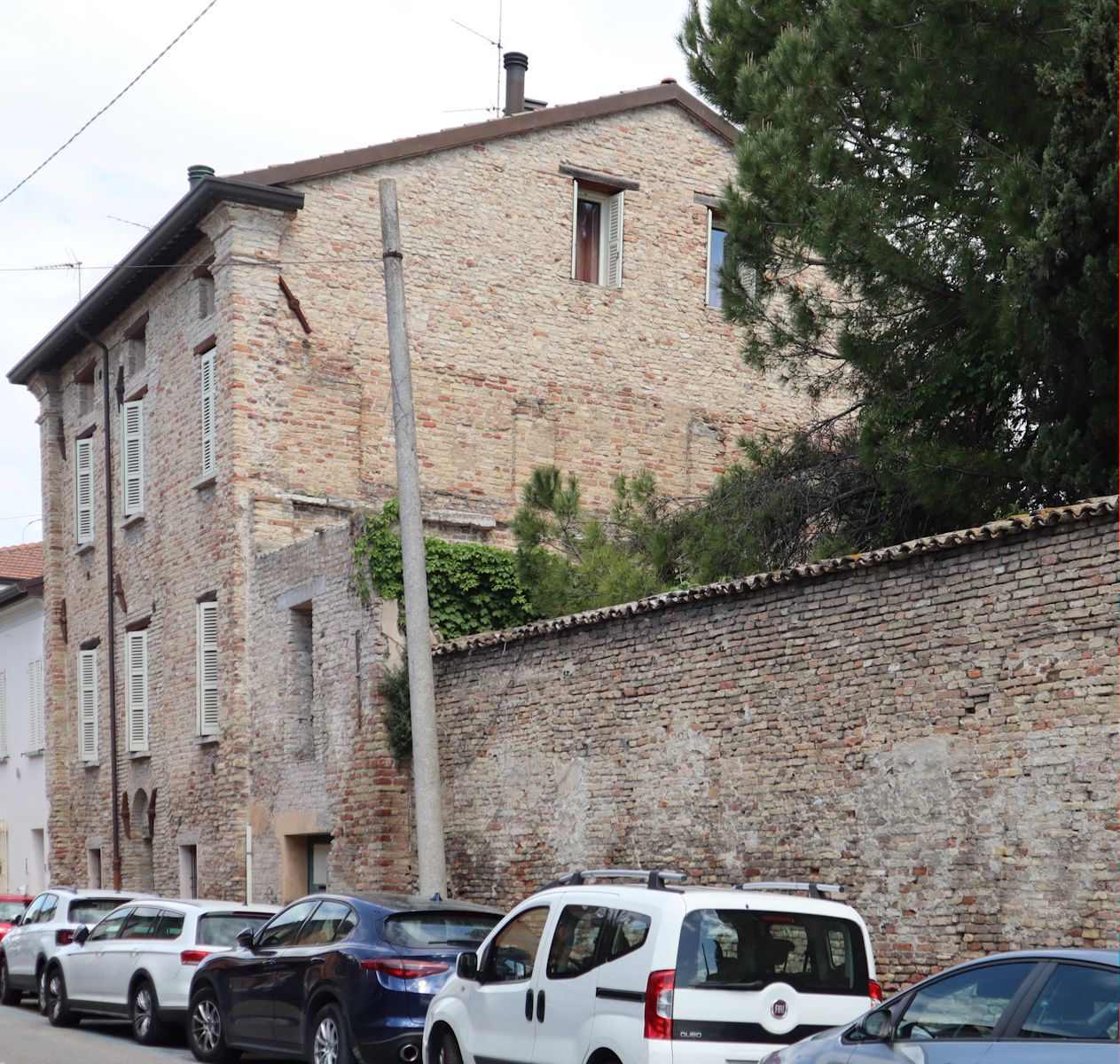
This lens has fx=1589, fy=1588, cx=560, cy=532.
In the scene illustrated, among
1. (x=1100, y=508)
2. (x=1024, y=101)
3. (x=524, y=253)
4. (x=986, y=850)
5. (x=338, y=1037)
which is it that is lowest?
(x=338, y=1037)

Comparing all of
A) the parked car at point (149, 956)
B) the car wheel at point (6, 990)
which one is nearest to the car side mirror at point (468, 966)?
the parked car at point (149, 956)

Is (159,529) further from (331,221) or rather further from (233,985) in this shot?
(233,985)

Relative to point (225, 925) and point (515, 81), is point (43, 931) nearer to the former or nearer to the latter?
point (225, 925)

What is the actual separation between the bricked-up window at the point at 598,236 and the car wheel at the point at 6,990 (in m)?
13.0

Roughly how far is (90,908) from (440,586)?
553 cm

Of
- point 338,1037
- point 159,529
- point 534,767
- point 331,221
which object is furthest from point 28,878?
point 338,1037

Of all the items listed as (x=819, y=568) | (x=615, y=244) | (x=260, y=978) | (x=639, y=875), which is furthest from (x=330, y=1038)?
(x=615, y=244)

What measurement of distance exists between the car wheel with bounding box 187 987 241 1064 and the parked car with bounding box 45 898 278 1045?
0.65m

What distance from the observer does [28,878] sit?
103ft

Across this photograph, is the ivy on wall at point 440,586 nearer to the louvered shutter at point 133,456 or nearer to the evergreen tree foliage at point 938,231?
the evergreen tree foliage at point 938,231

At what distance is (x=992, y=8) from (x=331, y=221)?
11475mm

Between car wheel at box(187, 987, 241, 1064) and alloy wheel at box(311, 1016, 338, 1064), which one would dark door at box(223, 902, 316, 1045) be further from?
alloy wheel at box(311, 1016, 338, 1064)

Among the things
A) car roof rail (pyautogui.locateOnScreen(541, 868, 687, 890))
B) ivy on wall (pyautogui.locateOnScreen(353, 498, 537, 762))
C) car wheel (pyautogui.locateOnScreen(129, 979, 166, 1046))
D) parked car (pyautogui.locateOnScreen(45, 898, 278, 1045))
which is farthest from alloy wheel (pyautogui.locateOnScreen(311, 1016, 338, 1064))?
ivy on wall (pyautogui.locateOnScreen(353, 498, 537, 762))

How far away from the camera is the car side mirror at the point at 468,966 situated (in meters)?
10.2
